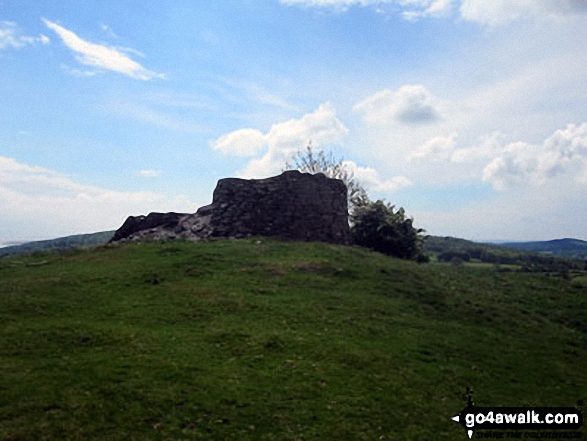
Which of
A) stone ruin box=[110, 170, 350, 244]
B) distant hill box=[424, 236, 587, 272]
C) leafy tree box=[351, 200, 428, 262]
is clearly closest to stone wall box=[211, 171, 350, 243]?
stone ruin box=[110, 170, 350, 244]

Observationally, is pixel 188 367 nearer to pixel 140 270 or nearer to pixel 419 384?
pixel 419 384

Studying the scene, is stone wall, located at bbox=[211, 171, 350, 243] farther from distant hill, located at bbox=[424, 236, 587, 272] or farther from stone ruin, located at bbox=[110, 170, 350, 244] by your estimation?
distant hill, located at bbox=[424, 236, 587, 272]

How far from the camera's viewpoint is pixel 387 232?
1293 inches

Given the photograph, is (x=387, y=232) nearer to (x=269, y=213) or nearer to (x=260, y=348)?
(x=269, y=213)

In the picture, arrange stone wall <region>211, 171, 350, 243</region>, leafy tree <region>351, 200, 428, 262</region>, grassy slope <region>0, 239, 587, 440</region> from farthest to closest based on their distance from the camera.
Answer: leafy tree <region>351, 200, 428, 262</region> → stone wall <region>211, 171, 350, 243</region> → grassy slope <region>0, 239, 587, 440</region>

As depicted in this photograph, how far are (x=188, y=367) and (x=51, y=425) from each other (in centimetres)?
298

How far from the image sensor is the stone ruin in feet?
92.9

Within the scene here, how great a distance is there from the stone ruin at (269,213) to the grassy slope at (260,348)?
262 inches

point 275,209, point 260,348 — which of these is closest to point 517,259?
point 275,209

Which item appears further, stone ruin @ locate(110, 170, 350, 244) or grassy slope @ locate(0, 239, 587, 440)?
stone ruin @ locate(110, 170, 350, 244)

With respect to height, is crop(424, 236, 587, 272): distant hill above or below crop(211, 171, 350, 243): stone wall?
below

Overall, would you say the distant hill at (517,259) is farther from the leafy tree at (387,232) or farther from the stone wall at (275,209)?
the stone wall at (275,209)

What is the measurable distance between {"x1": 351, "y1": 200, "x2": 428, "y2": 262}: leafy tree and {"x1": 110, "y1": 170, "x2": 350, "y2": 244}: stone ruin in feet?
11.3

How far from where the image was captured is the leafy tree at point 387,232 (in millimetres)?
32719
